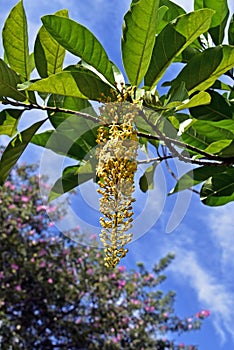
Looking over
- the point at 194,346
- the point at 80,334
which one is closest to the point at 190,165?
the point at 80,334

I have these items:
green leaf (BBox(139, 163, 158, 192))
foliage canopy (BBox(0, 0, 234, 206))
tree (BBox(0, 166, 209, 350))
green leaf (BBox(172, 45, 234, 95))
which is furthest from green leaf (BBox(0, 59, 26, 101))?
tree (BBox(0, 166, 209, 350))

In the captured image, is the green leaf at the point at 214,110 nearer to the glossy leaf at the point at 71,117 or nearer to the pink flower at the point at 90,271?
the glossy leaf at the point at 71,117

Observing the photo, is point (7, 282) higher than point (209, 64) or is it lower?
higher

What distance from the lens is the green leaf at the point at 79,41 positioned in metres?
0.66

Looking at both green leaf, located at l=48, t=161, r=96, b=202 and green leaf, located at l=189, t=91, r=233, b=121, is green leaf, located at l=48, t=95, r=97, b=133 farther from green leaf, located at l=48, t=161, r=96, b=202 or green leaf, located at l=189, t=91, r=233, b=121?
green leaf, located at l=189, t=91, r=233, b=121

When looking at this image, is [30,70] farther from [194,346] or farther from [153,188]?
[194,346]

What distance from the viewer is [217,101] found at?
32.3 inches

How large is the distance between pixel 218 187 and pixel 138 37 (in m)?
0.34

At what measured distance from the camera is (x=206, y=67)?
2.25 feet

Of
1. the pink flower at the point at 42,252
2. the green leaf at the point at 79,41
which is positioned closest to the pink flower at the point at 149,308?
the pink flower at the point at 42,252

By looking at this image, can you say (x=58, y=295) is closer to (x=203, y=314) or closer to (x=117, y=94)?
(x=203, y=314)

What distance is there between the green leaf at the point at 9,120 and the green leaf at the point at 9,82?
0.22 ft

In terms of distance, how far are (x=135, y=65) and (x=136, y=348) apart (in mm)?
5225

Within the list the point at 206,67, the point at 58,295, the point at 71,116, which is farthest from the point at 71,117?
the point at 58,295
